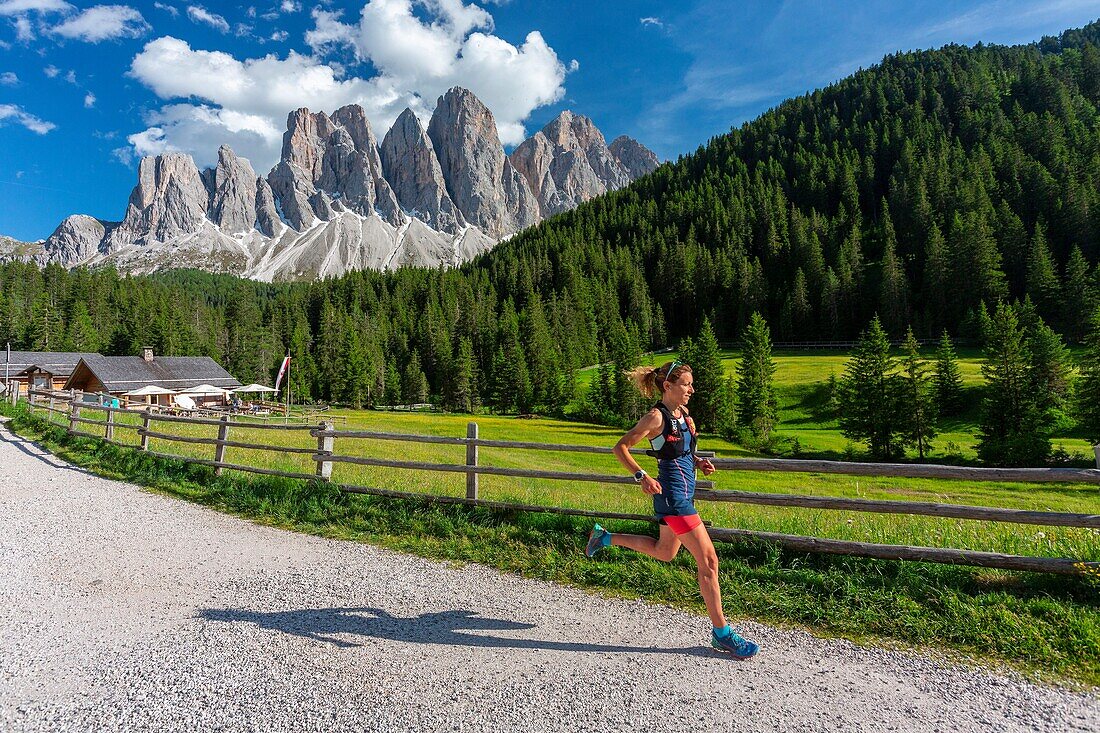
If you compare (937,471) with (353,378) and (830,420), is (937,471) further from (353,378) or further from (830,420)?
(353,378)

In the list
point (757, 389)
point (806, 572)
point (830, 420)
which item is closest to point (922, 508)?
point (806, 572)

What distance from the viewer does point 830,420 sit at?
54406 mm

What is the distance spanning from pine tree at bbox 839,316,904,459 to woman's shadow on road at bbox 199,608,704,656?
48.4m

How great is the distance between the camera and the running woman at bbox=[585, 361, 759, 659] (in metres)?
4.48

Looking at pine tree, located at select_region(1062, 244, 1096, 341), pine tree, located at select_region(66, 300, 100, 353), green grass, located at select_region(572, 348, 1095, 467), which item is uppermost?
pine tree, located at select_region(1062, 244, 1096, 341)

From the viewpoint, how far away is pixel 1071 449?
1513 inches

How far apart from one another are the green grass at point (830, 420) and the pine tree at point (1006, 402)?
5.51 ft

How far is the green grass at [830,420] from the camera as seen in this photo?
42250 mm

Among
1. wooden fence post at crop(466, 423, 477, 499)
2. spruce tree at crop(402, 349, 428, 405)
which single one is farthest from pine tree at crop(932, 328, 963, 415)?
spruce tree at crop(402, 349, 428, 405)

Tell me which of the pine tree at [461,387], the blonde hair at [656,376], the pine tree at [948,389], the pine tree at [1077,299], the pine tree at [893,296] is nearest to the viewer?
the blonde hair at [656,376]

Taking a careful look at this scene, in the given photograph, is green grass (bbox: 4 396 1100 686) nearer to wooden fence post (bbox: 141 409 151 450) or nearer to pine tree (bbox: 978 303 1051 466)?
wooden fence post (bbox: 141 409 151 450)

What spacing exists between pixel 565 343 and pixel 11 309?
99.0m

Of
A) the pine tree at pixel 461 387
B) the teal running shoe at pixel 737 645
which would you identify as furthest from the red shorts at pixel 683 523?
the pine tree at pixel 461 387

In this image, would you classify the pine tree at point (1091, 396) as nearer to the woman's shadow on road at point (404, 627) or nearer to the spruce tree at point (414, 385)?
the woman's shadow on road at point (404, 627)
